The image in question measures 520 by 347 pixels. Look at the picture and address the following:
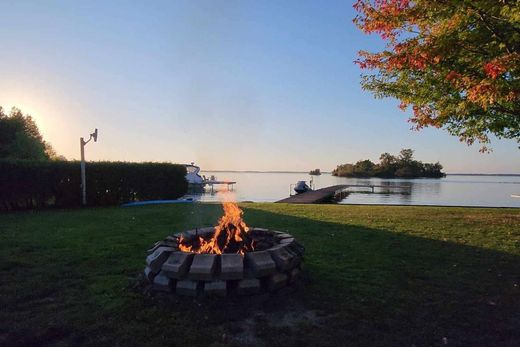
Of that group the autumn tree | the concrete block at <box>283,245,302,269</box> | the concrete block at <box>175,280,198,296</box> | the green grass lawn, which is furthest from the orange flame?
the autumn tree

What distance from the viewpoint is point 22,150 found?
33.4 meters

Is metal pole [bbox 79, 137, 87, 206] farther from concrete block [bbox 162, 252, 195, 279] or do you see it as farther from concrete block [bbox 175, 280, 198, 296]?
concrete block [bbox 175, 280, 198, 296]

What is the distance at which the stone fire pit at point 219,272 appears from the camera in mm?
4461

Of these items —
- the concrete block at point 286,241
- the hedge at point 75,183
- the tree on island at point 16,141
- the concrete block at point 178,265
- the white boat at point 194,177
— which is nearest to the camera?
the concrete block at point 178,265

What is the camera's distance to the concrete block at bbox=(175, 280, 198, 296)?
14.7ft

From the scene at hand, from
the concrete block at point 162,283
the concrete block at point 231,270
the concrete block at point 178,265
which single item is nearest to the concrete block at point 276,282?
the concrete block at point 231,270

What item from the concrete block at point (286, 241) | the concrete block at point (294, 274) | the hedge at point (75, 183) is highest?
the hedge at point (75, 183)

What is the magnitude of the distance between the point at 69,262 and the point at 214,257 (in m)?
3.19

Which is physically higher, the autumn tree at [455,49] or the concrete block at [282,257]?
the autumn tree at [455,49]

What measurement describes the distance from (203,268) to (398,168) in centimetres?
12023

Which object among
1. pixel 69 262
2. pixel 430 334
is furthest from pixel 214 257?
pixel 69 262

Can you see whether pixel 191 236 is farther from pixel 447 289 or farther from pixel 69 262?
pixel 447 289

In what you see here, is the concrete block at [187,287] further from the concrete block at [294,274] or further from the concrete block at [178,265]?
the concrete block at [294,274]

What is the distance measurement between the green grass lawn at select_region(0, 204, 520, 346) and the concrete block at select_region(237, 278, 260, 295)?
105 mm
